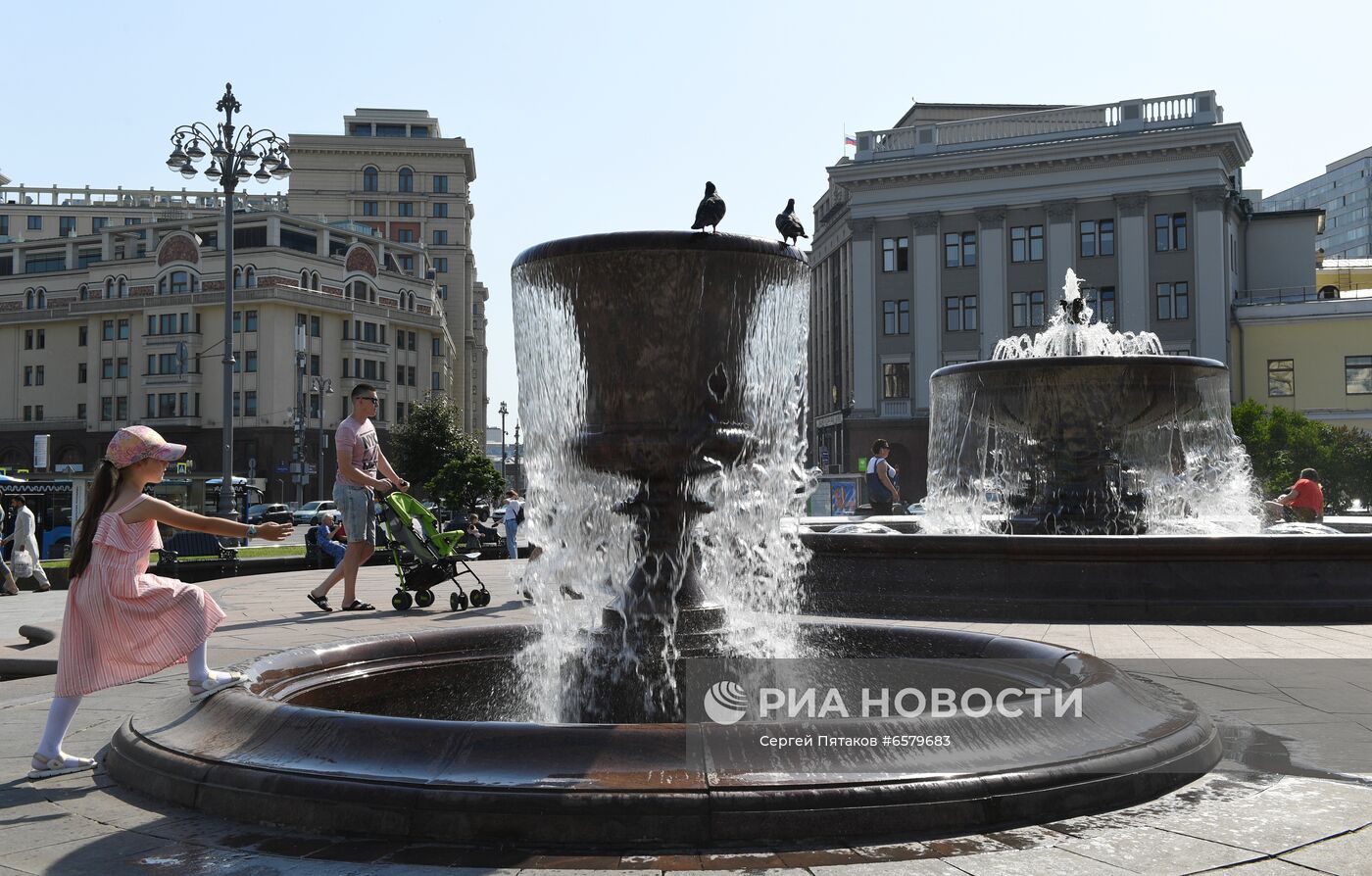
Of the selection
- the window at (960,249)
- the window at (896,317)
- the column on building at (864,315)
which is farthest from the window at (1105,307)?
the column on building at (864,315)

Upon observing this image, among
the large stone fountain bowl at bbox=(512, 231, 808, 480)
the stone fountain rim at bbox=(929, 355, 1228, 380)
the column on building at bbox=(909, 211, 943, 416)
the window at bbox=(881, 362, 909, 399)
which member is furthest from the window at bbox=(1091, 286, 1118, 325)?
the large stone fountain bowl at bbox=(512, 231, 808, 480)

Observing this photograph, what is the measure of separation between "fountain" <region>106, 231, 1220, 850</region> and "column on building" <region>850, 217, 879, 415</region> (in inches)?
1961

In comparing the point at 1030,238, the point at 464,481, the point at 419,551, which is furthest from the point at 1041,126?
the point at 419,551

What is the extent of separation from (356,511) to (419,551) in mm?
640

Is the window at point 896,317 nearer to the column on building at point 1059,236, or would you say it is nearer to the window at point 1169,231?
the column on building at point 1059,236

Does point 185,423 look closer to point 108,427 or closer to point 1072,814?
point 108,427

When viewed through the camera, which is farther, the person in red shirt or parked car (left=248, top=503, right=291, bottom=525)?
parked car (left=248, top=503, right=291, bottom=525)

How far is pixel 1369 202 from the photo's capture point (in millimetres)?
139125

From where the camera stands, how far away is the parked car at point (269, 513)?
38719 mm

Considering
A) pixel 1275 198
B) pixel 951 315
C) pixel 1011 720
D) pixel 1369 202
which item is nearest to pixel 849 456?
pixel 951 315

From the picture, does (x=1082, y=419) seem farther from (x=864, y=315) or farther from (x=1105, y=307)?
(x=864, y=315)

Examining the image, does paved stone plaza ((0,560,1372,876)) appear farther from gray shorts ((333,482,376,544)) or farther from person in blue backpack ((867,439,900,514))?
person in blue backpack ((867,439,900,514))

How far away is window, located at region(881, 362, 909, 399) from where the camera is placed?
56.0 meters

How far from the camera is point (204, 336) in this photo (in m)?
69.9
